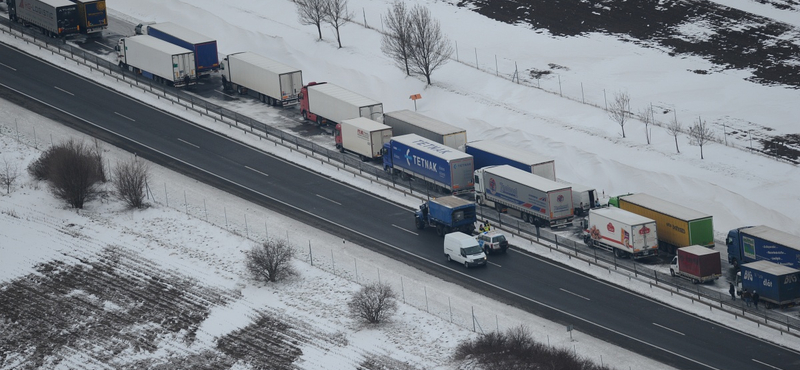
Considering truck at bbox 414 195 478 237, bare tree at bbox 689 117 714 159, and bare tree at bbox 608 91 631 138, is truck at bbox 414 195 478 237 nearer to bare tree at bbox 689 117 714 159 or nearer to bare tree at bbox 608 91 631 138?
bare tree at bbox 608 91 631 138

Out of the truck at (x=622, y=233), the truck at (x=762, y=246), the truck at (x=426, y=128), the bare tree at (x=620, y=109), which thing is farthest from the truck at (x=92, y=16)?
the truck at (x=762, y=246)

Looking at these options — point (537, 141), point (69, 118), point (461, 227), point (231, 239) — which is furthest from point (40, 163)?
point (537, 141)

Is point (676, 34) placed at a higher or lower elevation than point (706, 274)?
higher

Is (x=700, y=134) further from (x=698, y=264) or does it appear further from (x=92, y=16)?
(x=92, y=16)

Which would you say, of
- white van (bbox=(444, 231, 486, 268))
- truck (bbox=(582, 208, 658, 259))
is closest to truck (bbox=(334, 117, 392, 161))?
white van (bbox=(444, 231, 486, 268))

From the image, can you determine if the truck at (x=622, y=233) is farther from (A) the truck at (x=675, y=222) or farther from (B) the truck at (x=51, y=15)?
(B) the truck at (x=51, y=15)

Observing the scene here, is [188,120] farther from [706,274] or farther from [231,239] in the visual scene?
[706,274]
